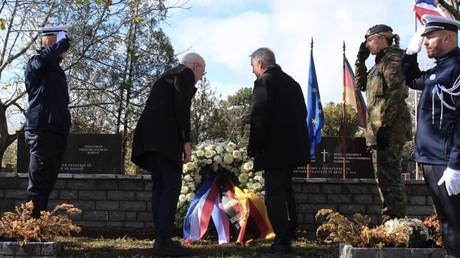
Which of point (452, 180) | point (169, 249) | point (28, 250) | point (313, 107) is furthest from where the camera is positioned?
point (313, 107)

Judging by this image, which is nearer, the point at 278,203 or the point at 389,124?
the point at 278,203

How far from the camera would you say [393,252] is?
12.0 feet

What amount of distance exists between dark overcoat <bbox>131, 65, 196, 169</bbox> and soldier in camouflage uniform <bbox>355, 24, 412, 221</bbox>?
5.67 feet

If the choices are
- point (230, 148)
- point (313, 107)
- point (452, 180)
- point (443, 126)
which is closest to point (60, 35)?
point (230, 148)

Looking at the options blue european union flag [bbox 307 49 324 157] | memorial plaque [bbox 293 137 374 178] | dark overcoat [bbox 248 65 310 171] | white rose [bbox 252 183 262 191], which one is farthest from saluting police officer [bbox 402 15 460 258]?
blue european union flag [bbox 307 49 324 157]

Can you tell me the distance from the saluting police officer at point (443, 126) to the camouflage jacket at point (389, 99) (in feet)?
5.20

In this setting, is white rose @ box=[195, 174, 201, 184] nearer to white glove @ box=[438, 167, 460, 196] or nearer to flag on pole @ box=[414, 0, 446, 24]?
flag on pole @ box=[414, 0, 446, 24]

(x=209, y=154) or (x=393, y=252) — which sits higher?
(x=209, y=154)

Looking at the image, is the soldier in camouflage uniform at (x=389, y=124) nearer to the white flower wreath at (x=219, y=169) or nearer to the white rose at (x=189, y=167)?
the white flower wreath at (x=219, y=169)

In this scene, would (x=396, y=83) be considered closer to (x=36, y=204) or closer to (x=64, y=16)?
(x=36, y=204)

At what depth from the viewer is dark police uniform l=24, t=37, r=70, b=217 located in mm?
4402

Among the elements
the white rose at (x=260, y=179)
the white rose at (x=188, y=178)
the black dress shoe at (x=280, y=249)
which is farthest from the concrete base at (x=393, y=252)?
the white rose at (x=188, y=178)

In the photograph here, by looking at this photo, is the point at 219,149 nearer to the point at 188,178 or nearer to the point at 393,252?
the point at 188,178

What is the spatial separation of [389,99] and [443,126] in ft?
6.19
